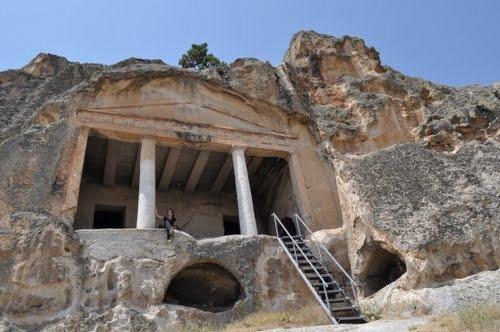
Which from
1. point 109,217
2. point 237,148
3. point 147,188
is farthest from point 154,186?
point 109,217

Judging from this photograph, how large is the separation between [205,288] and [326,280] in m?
2.59

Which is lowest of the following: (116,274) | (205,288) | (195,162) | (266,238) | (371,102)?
(205,288)

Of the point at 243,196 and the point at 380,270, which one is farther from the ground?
the point at 243,196

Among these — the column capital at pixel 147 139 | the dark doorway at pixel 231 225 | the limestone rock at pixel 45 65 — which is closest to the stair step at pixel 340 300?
the column capital at pixel 147 139

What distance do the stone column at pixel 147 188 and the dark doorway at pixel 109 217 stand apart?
12.3ft

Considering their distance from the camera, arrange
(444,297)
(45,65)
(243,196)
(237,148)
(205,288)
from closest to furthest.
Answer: (444,297), (205,288), (243,196), (45,65), (237,148)

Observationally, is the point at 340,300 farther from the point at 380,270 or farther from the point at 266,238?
the point at 266,238

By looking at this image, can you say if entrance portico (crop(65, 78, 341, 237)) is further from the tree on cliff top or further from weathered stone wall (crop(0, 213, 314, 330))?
the tree on cliff top

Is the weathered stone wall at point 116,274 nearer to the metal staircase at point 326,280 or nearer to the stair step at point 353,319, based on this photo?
the metal staircase at point 326,280

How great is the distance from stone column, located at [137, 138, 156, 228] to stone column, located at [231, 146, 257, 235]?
2.23 metres

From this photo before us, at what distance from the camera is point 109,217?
610 inches

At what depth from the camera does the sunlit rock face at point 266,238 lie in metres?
7.93

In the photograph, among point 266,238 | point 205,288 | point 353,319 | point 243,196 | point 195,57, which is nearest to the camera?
point 353,319

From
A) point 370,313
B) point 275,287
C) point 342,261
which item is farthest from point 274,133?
point 370,313
